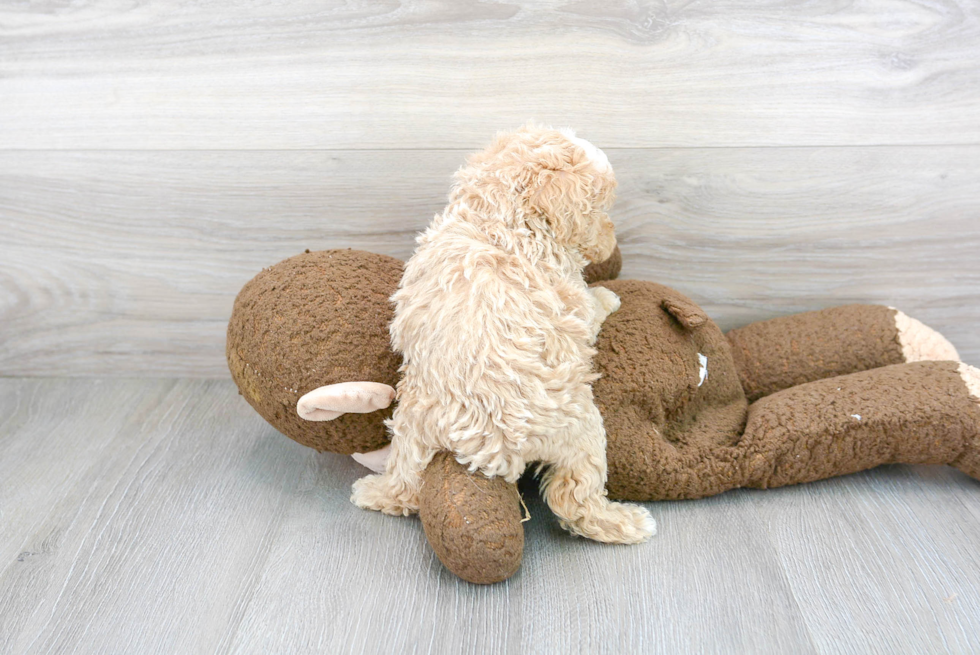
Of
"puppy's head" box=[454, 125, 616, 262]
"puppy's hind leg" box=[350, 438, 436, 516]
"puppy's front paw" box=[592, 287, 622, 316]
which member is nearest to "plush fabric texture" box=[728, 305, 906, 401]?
"puppy's front paw" box=[592, 287, 622, 316]

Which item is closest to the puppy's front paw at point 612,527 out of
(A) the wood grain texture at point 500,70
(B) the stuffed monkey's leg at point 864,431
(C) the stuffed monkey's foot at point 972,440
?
(B) the stuffed monkey's leg at point 864,431

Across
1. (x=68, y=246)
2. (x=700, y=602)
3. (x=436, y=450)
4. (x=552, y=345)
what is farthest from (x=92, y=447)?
(x=700, y=602)

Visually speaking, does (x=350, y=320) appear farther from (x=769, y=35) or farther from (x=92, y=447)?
(x=769, y=35)

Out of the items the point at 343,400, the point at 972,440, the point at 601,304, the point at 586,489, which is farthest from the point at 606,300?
the point at 972,440

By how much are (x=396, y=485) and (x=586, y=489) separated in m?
0.23

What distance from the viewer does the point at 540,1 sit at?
37.9 inches

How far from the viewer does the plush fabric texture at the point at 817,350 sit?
39.7 inches

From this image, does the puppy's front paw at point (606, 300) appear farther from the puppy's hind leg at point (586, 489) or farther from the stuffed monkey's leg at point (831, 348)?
the stuffed monkey's leg at point (831, 348)

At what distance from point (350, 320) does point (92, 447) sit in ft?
1.67

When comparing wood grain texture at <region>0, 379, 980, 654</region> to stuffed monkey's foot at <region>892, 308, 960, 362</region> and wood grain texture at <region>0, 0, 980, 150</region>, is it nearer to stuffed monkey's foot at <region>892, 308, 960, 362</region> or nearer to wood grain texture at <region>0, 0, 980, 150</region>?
stuffed monkey's foot at <region>892, 308, 960, 362</region>

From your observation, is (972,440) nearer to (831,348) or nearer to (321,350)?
(831,348)

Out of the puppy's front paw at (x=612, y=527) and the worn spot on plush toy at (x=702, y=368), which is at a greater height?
the worn spot on plush toy at (x=702, y=368)

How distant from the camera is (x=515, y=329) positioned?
73cm

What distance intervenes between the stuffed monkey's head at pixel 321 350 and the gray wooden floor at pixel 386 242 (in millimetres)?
125
